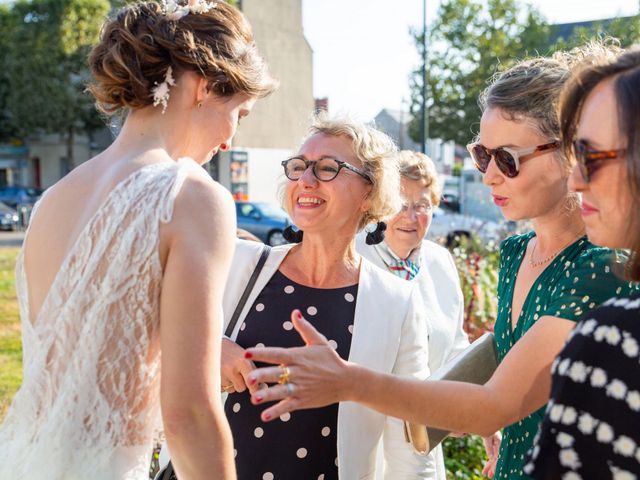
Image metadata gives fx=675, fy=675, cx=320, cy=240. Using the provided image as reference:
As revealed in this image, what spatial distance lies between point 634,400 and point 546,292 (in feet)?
2.91

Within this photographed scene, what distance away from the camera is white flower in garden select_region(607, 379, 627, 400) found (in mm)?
1119

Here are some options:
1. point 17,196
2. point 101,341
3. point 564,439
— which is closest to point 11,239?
point 17,196

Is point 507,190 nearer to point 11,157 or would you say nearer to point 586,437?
point 586,437

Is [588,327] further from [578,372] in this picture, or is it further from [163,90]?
[163,90]

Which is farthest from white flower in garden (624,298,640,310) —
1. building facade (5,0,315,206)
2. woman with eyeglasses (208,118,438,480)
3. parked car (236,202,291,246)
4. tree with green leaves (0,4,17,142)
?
tree with green leaves (0,4,17,142)

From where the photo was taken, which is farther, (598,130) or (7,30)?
(7,30)

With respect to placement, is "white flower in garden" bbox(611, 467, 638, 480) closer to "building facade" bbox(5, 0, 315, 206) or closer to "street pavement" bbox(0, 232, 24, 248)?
"street pavement" bbox(0, 232, 24, 248)

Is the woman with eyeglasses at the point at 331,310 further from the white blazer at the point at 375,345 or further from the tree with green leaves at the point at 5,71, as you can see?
the tree with green leaves at the point at 5,71

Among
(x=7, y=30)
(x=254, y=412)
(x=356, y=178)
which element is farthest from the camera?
(x=7, y=30)

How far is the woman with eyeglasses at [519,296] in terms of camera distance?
165cm

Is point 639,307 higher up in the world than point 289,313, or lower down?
higher up

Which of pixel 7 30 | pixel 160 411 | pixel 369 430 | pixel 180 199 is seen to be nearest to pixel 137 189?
pixel 180 199

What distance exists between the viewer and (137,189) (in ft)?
5.25

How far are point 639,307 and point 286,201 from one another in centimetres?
190
